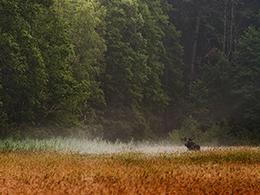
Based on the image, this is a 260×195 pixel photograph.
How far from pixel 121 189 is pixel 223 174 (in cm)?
392

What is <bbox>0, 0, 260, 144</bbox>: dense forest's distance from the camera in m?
38.5

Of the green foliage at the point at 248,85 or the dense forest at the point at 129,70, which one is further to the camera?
the green foliage at the point at 248,85

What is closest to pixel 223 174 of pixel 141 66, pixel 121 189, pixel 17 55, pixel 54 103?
pixel 121 189

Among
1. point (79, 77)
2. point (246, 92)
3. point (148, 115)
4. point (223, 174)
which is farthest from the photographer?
point (148, 115)

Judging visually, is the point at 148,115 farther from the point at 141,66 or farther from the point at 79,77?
the point at 79,77

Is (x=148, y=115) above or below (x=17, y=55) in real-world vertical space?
below

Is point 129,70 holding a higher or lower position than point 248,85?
lower

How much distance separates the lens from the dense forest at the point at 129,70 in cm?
3847

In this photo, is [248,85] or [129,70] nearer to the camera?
[248,85]

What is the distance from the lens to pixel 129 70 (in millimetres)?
58719

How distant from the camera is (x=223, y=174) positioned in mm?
12305

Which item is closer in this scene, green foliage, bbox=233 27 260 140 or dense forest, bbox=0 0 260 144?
dense forest, bbox=0 0 260 144

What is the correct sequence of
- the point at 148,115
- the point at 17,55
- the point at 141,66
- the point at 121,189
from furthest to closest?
the point at 148,115 → the point at 141,66 → the point at 17,55 → the point at 121,189

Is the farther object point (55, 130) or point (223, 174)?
point (55, 130)
